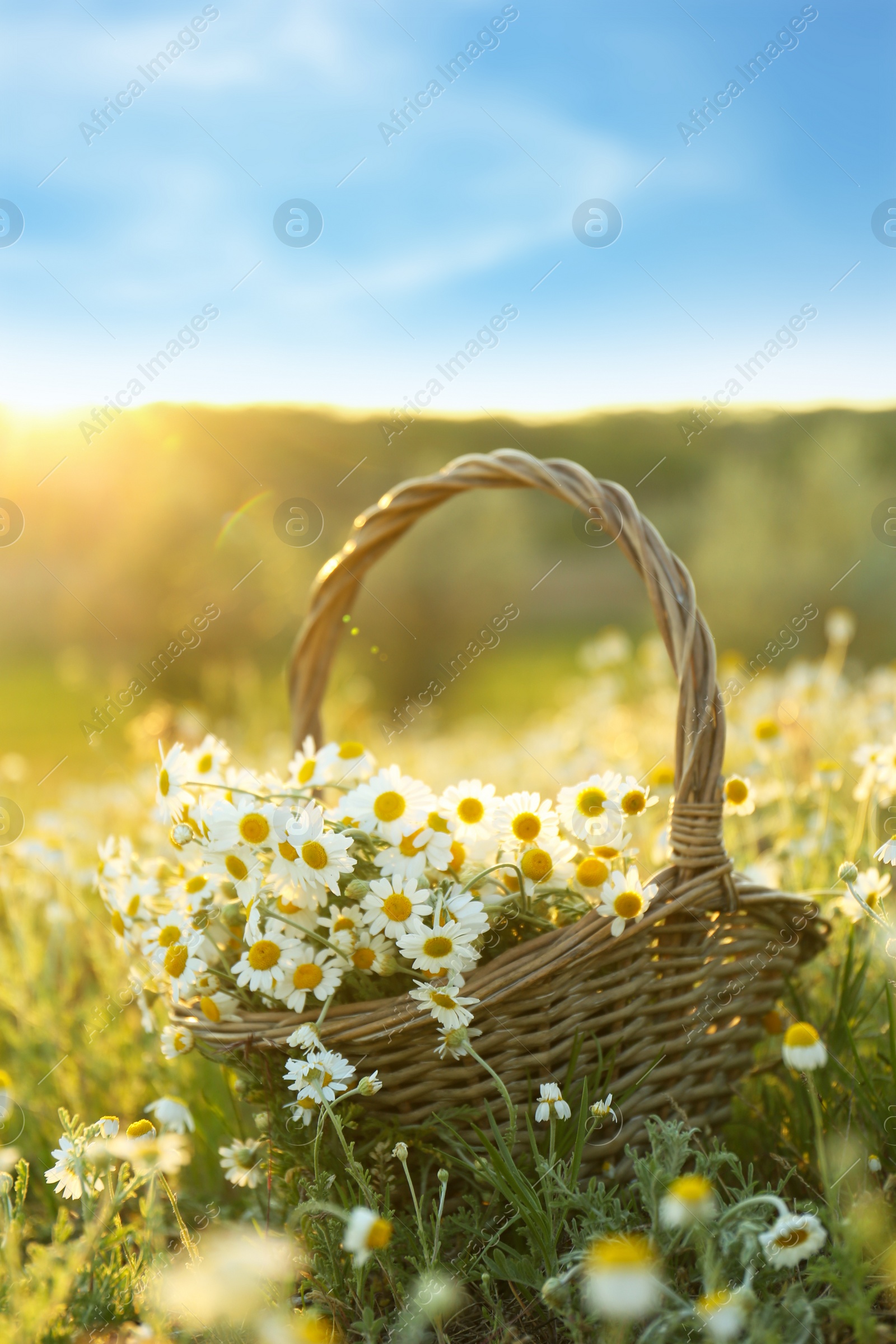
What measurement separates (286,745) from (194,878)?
7.51 ft

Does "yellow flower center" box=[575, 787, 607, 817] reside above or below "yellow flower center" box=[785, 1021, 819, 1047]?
above

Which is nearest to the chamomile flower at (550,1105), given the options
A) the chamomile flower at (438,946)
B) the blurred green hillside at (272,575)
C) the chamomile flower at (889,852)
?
the chamomile flower at (438,946)

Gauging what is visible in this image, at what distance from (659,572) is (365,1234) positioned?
2.52 feet

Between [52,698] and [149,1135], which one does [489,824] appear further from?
[52,698]

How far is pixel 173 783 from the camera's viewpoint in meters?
1.13

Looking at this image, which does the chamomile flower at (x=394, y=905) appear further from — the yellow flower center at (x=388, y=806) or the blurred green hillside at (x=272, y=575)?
the blurred green hillside at (x=272, y=575)

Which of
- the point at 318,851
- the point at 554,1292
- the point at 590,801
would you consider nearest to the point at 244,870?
the point at 318,851

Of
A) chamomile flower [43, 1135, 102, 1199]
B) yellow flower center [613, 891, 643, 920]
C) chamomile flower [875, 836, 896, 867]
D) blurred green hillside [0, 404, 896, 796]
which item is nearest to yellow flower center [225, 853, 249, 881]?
chamomile flower [43, 1135, 102, 1199]

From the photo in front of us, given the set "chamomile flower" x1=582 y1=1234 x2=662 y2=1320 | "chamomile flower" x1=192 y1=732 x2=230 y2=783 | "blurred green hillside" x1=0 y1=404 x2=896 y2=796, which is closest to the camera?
"chamomile flower" x1=582 y1=1234 x2=662 y2=1320

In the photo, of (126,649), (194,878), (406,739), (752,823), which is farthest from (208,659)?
(194,878)

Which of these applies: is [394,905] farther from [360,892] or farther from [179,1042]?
[179,1042]

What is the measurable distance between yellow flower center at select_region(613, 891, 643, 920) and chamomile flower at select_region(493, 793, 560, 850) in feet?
0.39

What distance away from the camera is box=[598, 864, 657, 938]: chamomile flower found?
38.2 inches

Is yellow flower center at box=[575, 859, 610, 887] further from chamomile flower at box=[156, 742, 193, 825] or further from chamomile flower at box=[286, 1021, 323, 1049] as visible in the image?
chamomile flower at box=[156, 742, 193, 825]
